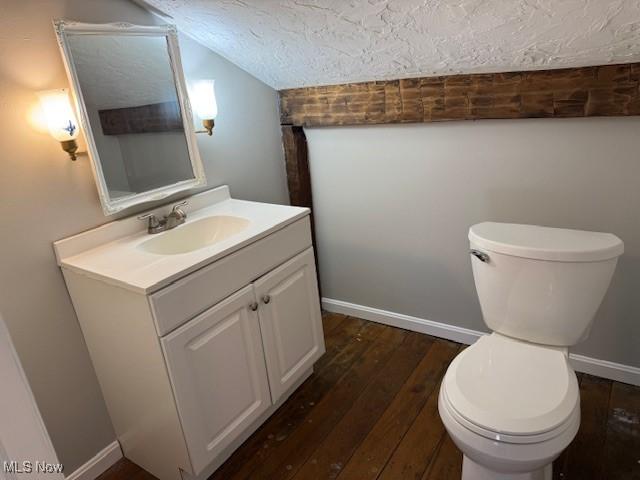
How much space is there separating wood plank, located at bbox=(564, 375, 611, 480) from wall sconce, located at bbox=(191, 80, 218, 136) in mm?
1887

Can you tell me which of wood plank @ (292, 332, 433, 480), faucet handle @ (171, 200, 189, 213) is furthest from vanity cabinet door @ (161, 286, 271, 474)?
faucet handle @ (171, 200, 189, 213)

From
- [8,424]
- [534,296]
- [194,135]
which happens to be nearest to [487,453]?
[534,296]

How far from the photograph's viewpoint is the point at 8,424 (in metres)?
0.62

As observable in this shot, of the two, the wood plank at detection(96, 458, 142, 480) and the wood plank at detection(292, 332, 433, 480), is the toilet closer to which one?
the wood plank at detection(292, 332, 433, 480)

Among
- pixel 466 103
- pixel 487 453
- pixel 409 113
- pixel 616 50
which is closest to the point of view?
pixel 487 453

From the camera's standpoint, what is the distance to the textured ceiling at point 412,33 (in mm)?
1333

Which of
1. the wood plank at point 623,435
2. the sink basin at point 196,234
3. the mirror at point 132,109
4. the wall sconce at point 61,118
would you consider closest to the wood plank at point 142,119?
the mirror at point 132,109

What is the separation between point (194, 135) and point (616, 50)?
156 cm

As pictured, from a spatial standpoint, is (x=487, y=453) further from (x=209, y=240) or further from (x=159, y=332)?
(x=209, y=240)

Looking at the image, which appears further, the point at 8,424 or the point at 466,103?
the point at 466,103

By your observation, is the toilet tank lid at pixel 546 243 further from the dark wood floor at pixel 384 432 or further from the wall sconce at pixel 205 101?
the wall sconce at pixel 205 101

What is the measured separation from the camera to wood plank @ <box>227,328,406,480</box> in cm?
168

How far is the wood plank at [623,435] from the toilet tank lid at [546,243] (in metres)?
0.72

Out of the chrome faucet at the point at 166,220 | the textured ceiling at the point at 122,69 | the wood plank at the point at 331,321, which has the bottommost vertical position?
the wood plank at the point at 331,321
